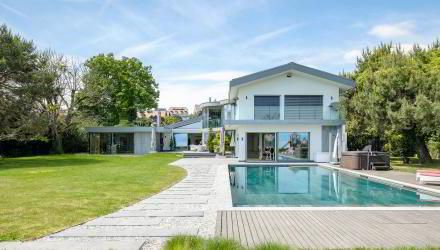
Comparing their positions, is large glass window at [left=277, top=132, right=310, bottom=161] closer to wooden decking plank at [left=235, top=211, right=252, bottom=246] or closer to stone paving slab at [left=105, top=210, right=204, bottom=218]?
wooden decking plank at [left=235, top=211, right=252, bottom=246]

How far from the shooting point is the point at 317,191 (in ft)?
45.1

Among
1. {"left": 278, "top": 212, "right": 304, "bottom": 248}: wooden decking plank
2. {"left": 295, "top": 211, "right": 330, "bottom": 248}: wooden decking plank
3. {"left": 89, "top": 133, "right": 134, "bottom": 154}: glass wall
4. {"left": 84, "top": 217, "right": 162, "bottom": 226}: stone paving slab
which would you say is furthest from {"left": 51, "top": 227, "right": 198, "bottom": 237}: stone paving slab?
{"left": 89, "top": 133, "right": 134, "bottom": 154}: glass wall

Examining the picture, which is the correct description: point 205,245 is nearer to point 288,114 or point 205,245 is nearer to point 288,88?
point 288,114

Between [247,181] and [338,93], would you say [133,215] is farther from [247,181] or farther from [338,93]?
[338,93]

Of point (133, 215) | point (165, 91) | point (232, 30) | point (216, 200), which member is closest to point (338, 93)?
point (232, 30)

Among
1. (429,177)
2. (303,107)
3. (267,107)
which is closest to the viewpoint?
(429,177)

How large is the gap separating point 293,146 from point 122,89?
27180mm

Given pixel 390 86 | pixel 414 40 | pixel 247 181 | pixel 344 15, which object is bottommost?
pixel 247 181

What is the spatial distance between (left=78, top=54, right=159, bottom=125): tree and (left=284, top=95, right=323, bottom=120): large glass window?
23401 millimetres

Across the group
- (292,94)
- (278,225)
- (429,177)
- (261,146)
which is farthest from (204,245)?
(292,94)

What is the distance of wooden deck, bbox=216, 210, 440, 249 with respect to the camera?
19.5 ft

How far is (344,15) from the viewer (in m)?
16.6

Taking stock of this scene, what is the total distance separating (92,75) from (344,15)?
29.0 m

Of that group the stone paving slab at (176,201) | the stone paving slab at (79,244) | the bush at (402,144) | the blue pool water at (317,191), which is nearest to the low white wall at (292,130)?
the bush at (402,144)
